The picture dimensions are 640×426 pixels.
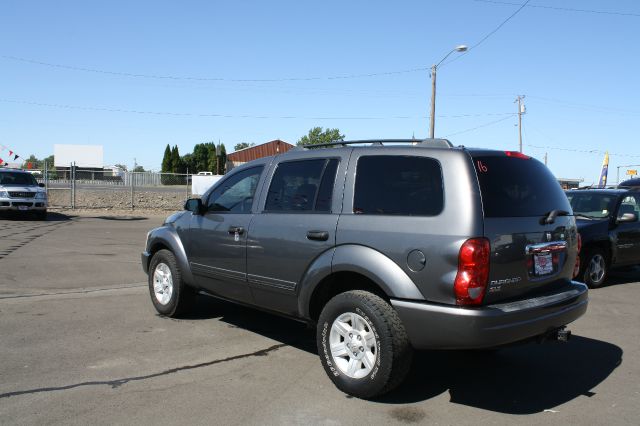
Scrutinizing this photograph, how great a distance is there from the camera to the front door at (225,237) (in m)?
5.17

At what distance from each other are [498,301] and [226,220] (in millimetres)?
2807

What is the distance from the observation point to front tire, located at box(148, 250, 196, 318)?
609cm

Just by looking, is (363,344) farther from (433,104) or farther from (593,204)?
(433,104)

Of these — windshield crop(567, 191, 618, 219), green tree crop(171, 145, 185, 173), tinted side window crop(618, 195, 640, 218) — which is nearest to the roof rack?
windshield crop(567, 191, 618, 219)

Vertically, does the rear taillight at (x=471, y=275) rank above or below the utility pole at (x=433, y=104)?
below

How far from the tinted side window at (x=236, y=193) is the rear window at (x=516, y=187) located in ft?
7.52

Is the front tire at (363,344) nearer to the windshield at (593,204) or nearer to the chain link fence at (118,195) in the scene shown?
the windshield at (593,204)

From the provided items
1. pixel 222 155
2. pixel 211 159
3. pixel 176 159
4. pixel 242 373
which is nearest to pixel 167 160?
pixel 176 159

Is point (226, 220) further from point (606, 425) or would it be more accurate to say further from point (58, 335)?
point (606, 425)

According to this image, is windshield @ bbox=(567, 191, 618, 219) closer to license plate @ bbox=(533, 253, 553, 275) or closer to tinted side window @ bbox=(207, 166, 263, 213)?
license plate @ bbox=(533, 253, 553, 275)

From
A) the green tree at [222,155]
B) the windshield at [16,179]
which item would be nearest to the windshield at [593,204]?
the windshield at [16,179]

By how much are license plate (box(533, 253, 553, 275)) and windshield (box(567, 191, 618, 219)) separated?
5.85 m

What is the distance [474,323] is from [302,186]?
2.00 m

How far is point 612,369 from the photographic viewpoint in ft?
16.1
